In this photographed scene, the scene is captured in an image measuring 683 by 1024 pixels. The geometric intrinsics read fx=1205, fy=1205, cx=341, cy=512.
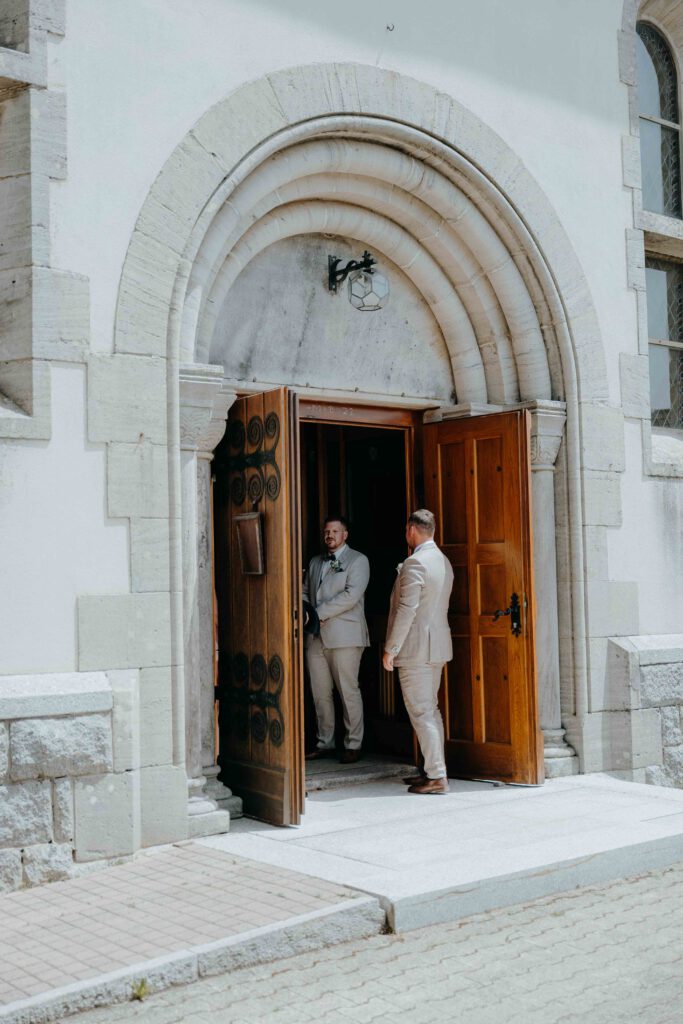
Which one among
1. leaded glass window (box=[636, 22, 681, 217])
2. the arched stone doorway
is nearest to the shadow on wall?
the arched stone doorway

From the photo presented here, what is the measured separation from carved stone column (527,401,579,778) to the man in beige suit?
0.77 metres

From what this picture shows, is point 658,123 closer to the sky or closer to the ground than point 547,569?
closer to the sky

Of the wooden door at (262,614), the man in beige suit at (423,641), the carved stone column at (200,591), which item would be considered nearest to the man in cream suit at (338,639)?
the man in beige suit at (423,641)

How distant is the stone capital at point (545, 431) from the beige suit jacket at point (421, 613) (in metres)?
1.00

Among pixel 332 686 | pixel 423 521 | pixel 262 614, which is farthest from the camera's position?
pixel 332 686

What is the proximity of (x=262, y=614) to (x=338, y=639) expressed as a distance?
168cm

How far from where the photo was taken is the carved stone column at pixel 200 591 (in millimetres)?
6129

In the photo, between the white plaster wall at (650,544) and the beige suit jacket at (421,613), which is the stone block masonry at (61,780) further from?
the white plaster wall at (650,544)

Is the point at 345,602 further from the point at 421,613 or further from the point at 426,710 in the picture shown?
the point at 426,710

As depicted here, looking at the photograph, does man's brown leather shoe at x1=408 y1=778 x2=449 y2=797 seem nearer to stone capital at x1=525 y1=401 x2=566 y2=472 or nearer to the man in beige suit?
the man in beige suit

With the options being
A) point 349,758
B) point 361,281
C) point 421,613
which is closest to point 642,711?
point 421,613

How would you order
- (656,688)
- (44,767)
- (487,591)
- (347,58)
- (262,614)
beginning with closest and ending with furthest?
(44,767), (262,614), (347,58), (487,591), (656,688)

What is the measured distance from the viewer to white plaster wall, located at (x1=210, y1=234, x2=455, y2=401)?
22.6 feet

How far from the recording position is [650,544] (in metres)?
8.20
